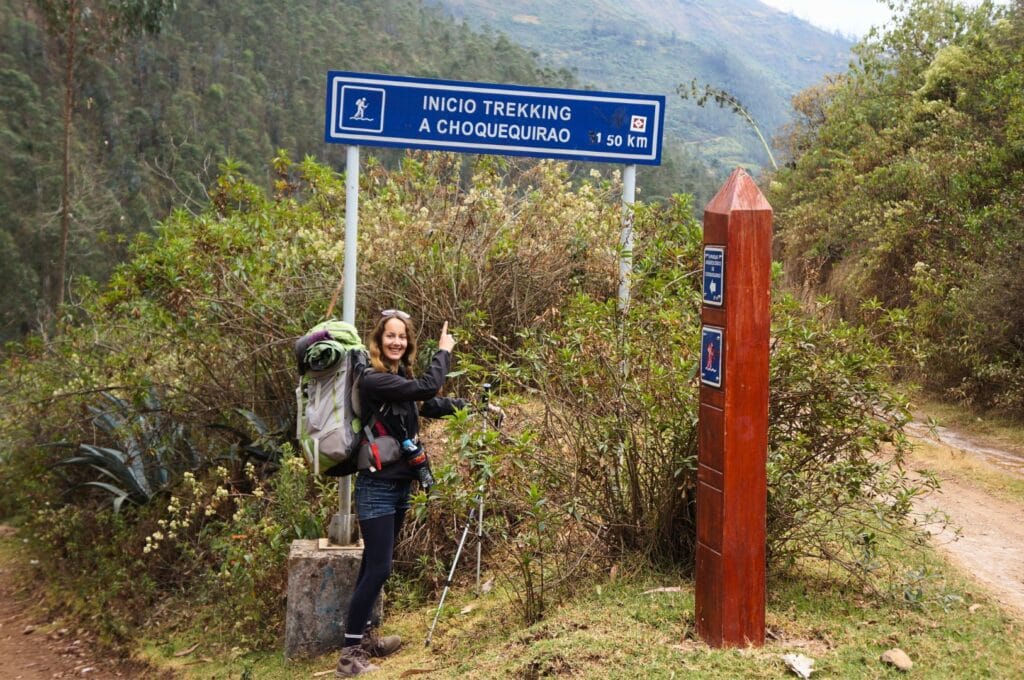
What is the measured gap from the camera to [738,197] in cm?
416

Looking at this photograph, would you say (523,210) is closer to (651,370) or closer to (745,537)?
(651,370)

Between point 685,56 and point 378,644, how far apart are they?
441ft

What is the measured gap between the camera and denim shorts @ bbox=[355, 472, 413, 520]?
5.00m

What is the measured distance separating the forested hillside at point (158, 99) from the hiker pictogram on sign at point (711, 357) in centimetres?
2911

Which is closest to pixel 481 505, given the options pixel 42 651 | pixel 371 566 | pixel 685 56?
pixel 371 566

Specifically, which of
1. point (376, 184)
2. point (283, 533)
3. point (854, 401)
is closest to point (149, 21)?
point (376, 184)

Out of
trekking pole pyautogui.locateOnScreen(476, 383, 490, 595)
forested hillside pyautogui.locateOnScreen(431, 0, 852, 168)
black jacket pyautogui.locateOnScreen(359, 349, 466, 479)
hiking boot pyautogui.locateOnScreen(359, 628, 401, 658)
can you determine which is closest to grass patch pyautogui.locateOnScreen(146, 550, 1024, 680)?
hiking boot pyautogui.locateOnScreen(359, 628, 401, 658)

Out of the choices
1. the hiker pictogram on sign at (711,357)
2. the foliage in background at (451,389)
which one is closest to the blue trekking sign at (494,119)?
the foliage in background at (451,389)

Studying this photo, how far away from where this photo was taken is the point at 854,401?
15.5ft

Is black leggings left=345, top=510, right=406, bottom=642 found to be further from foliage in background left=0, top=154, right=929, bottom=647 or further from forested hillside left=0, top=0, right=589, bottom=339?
forested hillside left=0, top=0, right=589, bottom=339

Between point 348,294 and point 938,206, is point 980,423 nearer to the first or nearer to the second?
point 938,206

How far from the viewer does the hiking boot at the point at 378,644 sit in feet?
17.1

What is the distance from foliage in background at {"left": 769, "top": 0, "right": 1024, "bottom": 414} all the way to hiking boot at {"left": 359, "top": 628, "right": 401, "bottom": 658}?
3038 mm

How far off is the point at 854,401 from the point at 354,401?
2.38m
